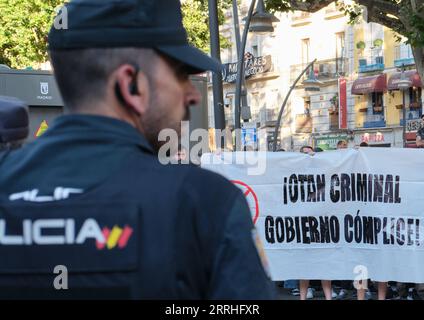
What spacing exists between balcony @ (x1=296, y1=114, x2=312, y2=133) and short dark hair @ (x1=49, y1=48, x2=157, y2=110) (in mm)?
46973

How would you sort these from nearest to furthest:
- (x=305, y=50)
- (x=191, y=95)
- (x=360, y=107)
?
(x=191, y=95) → (x=360, y=107) → (x=305, y=50)

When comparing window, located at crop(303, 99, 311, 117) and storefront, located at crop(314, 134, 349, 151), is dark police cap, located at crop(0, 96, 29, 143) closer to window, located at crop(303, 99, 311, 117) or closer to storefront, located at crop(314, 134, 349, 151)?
storefront, located at crop(314, 134, 349, 151)

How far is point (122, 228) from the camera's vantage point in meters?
1.52

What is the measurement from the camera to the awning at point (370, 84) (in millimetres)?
42312

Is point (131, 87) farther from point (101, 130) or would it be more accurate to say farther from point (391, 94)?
point (391, 94)

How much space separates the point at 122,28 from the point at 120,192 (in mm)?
371

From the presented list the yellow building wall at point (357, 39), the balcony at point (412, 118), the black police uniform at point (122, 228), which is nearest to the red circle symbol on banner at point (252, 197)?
the black police uniform at point (122, 228)

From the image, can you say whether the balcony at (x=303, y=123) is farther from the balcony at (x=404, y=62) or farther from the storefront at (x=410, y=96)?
the balcony at (x=404, y=62)

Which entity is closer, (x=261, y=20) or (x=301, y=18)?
(x=261, y=20)

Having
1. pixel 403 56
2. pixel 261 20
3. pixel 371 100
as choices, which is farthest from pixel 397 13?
pixel 371 100

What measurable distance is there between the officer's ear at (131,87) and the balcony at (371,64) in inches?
1686

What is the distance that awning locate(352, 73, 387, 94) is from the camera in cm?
4231

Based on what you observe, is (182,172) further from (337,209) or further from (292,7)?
(292,7)

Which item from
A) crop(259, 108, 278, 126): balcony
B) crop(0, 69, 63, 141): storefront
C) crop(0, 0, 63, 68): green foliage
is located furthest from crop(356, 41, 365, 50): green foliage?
crop(0, 69, 63, 141): storefront
